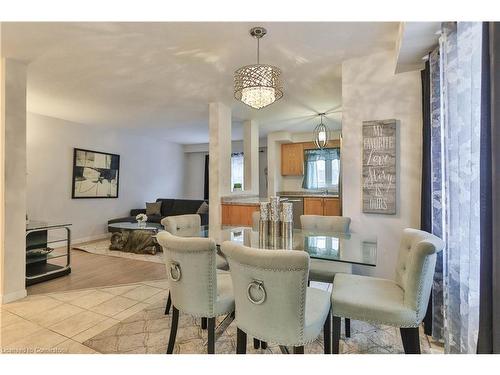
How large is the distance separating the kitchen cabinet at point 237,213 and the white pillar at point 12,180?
2.43m

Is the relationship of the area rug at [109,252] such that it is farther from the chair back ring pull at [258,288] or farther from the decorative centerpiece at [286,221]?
the chair back ring pull at [258,288]

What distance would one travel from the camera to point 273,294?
49.8 inches

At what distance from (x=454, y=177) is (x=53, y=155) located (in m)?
5.99

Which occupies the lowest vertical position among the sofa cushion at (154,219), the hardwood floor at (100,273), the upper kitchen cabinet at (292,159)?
the hardwood floor at (100,273)

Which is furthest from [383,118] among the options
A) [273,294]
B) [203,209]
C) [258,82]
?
[203,209]

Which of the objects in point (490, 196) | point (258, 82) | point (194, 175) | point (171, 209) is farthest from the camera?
point (194, 175)

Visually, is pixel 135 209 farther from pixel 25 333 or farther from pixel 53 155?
pixel 25 333

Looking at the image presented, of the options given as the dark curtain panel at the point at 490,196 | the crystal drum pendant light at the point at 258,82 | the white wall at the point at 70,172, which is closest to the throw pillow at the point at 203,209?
the white wall at the point at 70,172

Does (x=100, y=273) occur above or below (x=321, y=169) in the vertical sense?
below

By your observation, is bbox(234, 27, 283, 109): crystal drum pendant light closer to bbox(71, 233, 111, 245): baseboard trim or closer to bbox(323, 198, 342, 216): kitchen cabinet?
bbox(323, 198, 342, 216): kitchen cabinet

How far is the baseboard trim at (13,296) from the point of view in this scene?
8.64 feet

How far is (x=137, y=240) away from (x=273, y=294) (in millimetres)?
4023

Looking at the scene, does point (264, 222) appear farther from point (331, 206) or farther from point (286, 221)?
point (331, 206)

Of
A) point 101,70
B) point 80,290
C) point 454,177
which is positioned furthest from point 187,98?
point 454,177
